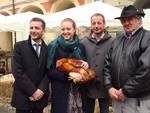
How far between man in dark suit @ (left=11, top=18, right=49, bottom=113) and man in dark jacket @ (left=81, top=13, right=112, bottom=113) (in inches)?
23.7

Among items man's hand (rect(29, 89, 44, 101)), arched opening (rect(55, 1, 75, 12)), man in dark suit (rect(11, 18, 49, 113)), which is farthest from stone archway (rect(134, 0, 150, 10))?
man's hand (rect(29, 89, 44, 101))

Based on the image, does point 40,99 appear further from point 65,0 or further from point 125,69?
point 65,0

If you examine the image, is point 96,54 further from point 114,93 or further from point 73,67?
point 114,93

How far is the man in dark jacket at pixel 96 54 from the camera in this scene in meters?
4.93

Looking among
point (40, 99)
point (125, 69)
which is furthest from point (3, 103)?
point (125, 69)

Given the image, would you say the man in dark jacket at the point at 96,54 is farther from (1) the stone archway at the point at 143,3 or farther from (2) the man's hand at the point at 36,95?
(1) the stone archway at the point at 143,3

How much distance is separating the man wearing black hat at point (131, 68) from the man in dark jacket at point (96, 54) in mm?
530

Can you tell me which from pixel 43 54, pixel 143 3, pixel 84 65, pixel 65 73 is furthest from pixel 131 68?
pixel 143 3

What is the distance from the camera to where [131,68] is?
4.14m

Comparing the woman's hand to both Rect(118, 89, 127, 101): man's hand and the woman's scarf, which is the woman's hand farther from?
Rect(118, 89, 127, 101): man's hand

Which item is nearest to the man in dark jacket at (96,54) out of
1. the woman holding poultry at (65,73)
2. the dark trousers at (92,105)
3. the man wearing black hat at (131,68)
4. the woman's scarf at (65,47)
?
the dark trousers at (92,105)

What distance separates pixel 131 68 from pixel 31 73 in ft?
4.08

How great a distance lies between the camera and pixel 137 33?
4215 mm

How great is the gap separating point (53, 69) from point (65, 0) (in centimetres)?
1852
